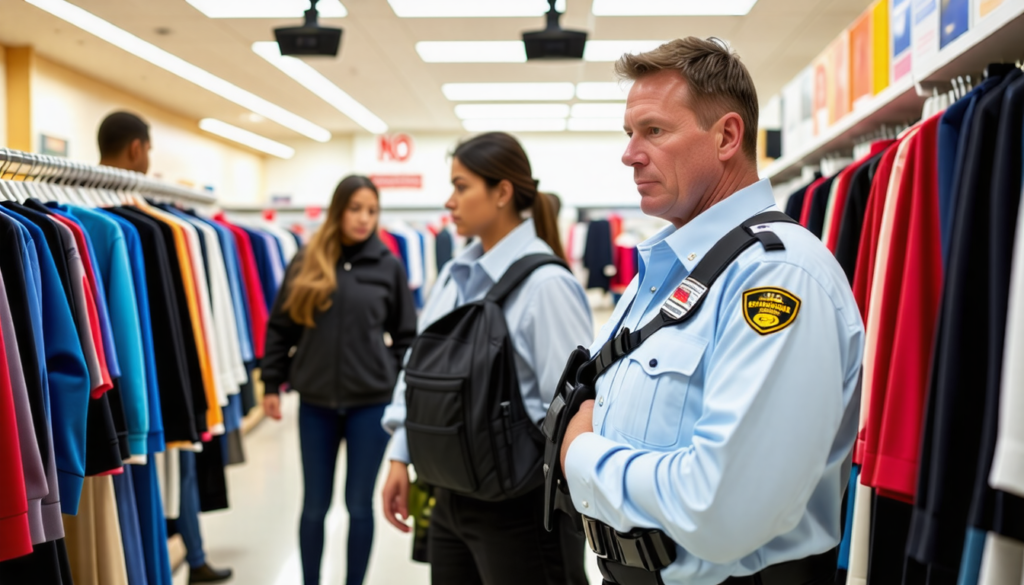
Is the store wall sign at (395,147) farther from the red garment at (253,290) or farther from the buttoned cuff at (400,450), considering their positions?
the buttoned cuff at (400,450)

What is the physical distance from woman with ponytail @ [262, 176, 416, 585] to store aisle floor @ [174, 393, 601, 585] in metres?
0.78

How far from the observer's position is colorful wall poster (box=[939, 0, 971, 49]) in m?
1.58

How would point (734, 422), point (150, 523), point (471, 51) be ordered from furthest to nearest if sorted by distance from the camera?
point (471, 51), point (150, 523), point (734, 422)

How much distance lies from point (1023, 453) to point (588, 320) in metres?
1.31

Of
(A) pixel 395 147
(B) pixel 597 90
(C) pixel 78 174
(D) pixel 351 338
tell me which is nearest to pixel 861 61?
(D) pixel 351 338

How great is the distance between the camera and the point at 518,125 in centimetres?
1211

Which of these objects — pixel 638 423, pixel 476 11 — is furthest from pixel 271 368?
pixel 476 11

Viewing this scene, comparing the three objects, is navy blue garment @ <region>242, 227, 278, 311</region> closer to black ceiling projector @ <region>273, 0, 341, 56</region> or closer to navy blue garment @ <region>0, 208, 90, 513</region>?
black ceiling projector @ <region>273, 0, 341, 56</region>

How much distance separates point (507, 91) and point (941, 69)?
814 centimetres

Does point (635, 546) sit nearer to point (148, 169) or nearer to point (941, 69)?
point (941, 69)

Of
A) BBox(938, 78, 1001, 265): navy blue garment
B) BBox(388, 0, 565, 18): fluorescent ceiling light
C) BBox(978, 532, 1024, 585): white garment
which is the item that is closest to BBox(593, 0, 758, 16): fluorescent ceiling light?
BBox(388, 0, 565, 18): fluorescent ceiling light

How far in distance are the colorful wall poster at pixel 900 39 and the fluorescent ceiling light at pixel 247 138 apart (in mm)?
10441

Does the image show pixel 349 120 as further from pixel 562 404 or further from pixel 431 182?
pixel 562 404

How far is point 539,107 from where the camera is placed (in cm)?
1056
